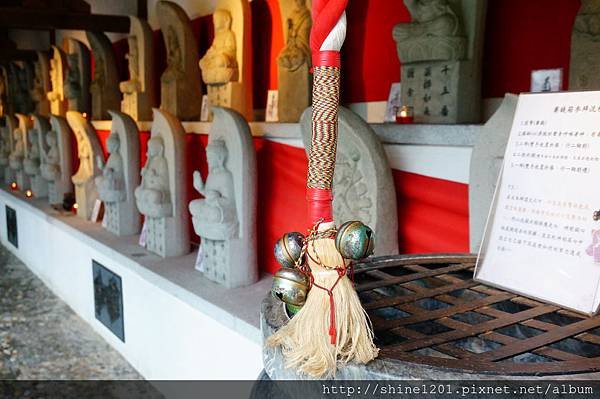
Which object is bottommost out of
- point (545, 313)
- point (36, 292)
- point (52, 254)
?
point (36, 292)

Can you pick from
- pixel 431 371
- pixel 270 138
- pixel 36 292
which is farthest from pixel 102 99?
pixel 431 371

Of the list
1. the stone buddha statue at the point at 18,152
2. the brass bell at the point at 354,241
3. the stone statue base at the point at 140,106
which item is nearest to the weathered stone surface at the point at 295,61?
the stone statue base at the point at 140,106

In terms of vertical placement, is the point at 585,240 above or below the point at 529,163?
below

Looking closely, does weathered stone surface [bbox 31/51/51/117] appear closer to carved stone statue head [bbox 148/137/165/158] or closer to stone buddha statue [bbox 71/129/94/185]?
stone buddha statue [bbox 71/129/94/185]

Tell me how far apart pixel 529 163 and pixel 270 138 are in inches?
63.5

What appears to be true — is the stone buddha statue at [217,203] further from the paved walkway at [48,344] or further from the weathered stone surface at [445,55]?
the paved walkway at [48,344]

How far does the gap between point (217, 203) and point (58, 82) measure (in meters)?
3.57

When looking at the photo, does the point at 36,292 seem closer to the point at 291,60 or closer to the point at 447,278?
the point at 291,60

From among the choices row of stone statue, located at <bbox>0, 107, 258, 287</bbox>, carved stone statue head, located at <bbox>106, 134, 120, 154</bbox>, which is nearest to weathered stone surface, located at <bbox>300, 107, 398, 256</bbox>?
row of stone statue, located at <bbox>0, 107, 258, 287</bbox>

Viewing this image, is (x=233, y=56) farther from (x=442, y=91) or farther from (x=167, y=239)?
(x=442, y=91)

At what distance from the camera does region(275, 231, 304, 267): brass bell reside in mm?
786

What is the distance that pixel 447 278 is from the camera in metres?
1.10

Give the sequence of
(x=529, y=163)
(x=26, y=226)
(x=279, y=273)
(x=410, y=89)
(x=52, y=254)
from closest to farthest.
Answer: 1. (x=279, y=273)
2. (x=529, y=163)
3. (x=410, y=89)
4. (x=52, y=254)
5. (x=26, y=226)

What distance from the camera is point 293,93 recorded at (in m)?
2.45
